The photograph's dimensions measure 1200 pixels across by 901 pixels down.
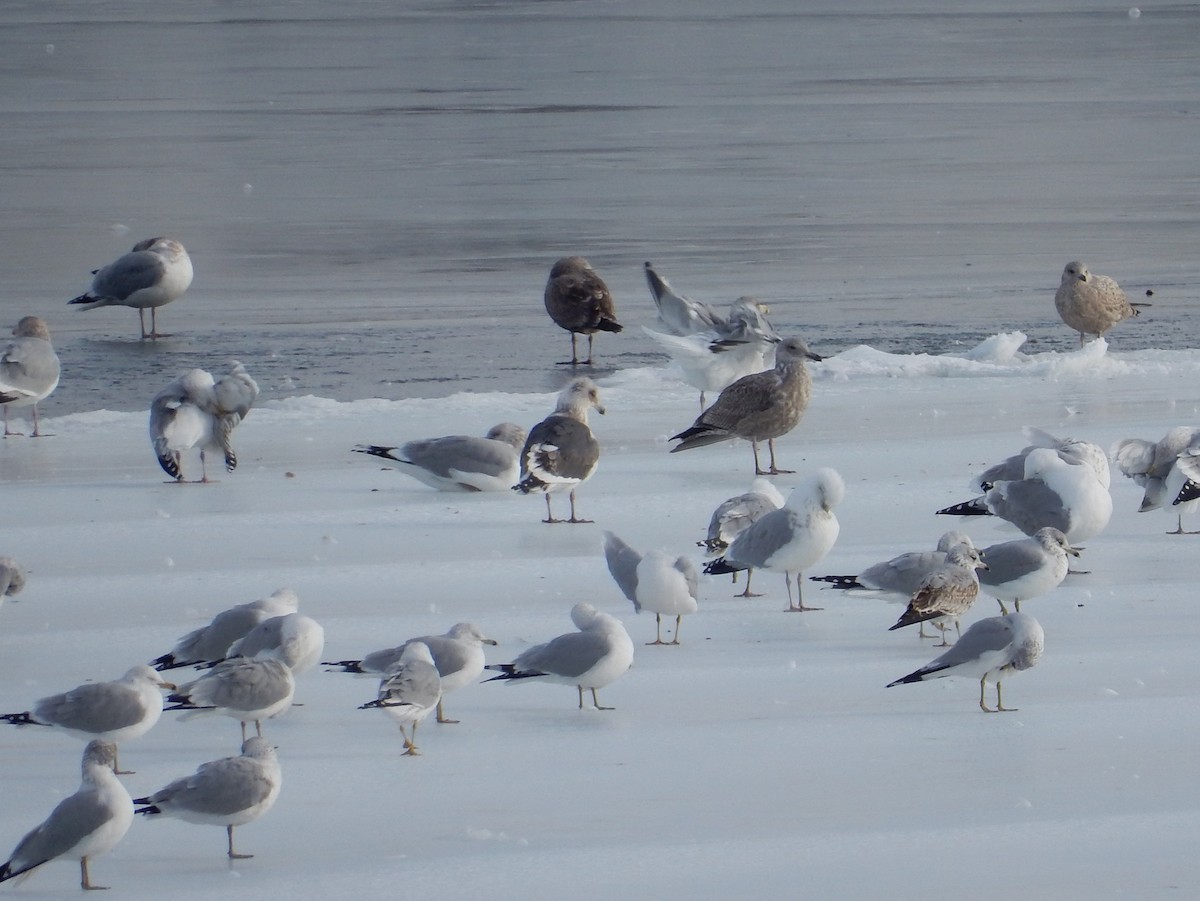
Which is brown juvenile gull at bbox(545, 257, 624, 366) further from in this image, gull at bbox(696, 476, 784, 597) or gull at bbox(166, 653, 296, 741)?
gull at bbox(166, 653, 296, 741)

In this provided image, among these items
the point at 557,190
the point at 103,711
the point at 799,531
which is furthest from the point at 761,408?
the point at 557,190

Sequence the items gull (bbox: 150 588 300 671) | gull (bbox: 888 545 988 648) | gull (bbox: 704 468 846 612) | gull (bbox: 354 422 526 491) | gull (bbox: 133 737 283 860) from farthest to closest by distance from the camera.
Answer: gull (bbox: 354 422 526 491) < gull (bbox: 704 468 846 612) < gull (bbox: 888 545 988 648) < gull (bbox: 150 588 300 671) < gull (bbox: 133 737 283 860)

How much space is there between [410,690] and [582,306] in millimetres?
7123

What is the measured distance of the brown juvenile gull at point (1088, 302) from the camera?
485 inches

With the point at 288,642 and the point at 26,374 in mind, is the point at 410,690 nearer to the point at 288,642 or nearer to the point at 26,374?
the point at 288,642

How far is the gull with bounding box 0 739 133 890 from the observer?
466 centimetres

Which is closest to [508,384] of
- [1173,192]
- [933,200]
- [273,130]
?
[933,200]

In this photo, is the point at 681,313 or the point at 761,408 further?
the point at 681,313

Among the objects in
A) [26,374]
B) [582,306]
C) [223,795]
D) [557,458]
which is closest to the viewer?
[223,795]

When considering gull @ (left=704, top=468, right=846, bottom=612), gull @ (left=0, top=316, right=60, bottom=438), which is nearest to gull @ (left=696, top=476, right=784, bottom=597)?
gull @ (left=704, top=468, right=846, bottom=612)

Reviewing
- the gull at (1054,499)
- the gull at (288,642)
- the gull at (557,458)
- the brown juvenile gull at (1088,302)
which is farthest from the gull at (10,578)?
the brown juvenile gull at (1088,302)

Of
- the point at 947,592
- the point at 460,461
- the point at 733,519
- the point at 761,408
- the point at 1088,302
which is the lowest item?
the point at 947,592

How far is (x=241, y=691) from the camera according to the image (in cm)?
552

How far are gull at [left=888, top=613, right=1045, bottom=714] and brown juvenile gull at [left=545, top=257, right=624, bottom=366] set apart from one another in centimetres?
657
